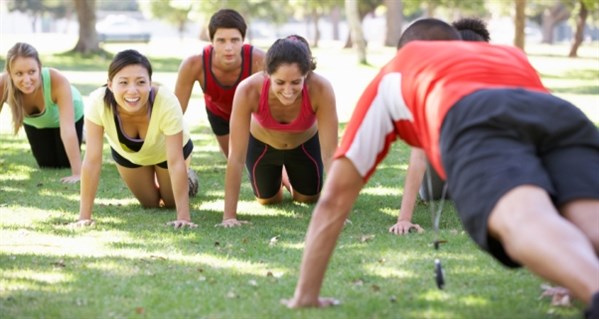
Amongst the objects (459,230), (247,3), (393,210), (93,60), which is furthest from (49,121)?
(247,3)

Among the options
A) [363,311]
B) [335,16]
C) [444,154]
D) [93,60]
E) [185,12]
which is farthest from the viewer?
[335,16]

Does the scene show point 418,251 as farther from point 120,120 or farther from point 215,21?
point 215,21

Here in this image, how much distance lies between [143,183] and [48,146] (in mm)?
2848

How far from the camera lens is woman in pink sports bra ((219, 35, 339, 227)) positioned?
6.74 meters

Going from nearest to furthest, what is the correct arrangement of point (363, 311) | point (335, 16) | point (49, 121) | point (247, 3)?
point (363, 311) < point (49, 121) < point (247, 3) < point (335, 16)

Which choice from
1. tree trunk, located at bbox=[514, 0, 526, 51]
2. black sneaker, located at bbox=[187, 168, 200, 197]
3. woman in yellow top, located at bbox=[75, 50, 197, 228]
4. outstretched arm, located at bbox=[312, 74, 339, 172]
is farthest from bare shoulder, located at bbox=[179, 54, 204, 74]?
tree trunk, located at bbox=[514, 0, 526, 51]

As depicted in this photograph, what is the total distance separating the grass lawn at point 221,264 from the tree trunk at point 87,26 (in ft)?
79.0

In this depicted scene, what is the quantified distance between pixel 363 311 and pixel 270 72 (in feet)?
7.89

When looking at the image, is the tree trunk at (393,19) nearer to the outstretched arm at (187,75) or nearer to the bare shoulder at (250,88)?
the outstretched arm at (187,75)

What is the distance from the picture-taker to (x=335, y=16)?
9006 cm

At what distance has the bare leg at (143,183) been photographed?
26.7ft

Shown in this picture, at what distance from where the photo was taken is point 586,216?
3.94 metres

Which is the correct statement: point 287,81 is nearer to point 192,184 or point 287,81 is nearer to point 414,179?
point 414,179

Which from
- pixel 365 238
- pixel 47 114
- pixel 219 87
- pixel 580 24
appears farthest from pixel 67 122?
pixel 580 24
